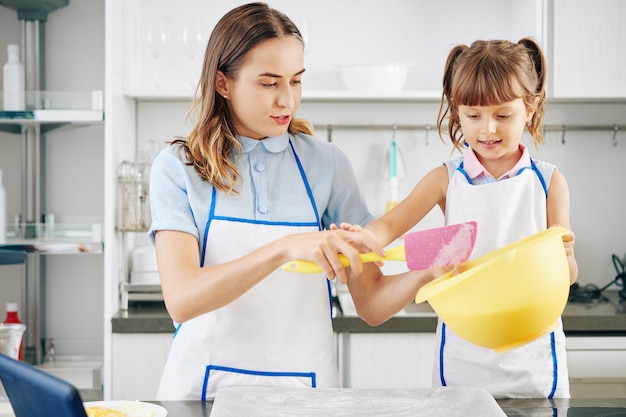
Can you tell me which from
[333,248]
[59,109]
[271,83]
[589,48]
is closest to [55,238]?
[59,109]

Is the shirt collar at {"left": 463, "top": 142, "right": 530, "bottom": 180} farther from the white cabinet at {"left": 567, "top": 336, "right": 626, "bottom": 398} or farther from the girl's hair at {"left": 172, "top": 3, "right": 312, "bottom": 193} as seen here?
the white cabinet at {"left": 567, "top": 336, "right": 626, "bottom": 398}

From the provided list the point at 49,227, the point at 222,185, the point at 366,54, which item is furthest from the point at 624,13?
the point at 49,227

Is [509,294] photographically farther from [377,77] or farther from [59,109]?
[59,109]

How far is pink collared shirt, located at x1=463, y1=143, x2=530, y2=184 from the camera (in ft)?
5.45

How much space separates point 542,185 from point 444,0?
1.50m

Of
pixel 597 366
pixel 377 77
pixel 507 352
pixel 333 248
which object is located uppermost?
pixel 377 77

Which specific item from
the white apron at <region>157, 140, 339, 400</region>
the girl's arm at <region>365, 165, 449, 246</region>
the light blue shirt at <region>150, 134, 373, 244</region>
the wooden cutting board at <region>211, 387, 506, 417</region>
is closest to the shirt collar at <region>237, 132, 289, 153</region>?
the light blue shirt at <region>150, 134, 373, 244</region>

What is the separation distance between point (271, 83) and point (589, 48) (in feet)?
5.02

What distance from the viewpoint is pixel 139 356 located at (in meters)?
2.56

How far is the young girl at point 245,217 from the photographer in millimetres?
1517

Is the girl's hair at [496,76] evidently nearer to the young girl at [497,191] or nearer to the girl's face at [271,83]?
the young girl at [497,191]

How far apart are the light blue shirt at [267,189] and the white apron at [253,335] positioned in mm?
24

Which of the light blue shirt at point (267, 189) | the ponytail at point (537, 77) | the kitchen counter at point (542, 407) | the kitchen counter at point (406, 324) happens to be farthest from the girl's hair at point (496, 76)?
the kitchen counter at point (406, 324)

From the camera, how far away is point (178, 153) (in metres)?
1.59
